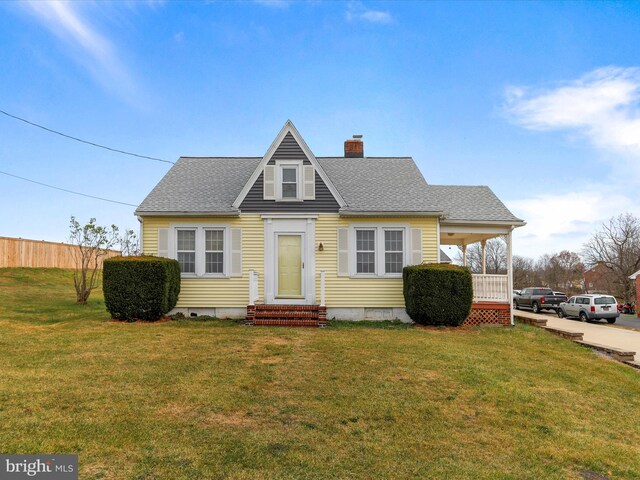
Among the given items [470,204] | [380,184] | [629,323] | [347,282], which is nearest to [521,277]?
[629,323]

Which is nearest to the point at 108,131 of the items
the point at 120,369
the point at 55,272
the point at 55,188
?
the point at 55,188

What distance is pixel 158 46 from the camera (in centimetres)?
1641

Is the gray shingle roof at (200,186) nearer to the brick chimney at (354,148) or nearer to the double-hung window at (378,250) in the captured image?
the brick chimney at (354,148)

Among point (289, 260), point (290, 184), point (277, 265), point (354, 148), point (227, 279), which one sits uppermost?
point (354, 148)

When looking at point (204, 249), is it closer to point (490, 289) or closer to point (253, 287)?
point (253, 287)

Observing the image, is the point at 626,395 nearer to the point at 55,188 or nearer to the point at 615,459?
the point at 615,459

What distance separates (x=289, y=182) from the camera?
1348 cm

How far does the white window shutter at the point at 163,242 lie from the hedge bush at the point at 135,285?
1386 mm

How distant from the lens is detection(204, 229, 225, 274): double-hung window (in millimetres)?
13547

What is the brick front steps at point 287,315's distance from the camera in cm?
1223

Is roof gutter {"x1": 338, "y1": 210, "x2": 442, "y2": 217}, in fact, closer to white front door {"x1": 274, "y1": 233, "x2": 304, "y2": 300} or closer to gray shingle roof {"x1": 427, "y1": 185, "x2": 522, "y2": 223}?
gray shingle roof {"x1": 427, "y1": 185, "x2": 522, "y2": 223}

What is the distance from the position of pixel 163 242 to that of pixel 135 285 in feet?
6.75

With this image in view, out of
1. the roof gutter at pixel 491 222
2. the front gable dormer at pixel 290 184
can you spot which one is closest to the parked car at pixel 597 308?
the roof gutter at pixel 491 222

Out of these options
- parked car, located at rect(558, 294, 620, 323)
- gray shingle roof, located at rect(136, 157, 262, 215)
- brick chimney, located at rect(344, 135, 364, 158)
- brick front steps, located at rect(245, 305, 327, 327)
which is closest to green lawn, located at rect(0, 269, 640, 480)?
brick front steps, located at rect(245, 305, 327, 327)
